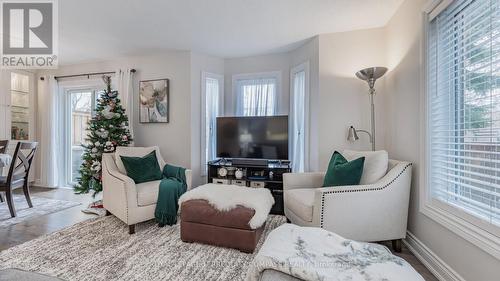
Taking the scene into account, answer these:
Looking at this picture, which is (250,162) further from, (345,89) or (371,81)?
(371,81)

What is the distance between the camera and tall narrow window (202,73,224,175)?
3975mm

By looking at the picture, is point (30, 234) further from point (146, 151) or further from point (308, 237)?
point (308, 237)

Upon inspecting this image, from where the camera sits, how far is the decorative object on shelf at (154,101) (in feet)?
12.9

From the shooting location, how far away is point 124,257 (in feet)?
6.72

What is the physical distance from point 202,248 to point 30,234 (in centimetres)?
192

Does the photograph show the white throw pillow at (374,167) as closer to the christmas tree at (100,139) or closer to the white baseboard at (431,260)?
the white baseboard at (431,260)

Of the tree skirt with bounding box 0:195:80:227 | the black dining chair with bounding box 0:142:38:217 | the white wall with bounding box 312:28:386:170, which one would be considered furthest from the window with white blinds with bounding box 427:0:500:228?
the black dining chair with bounding box 0:142:38:217

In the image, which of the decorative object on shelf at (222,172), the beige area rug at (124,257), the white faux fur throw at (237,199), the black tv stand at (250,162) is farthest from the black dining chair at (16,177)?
the black tv stand at (250,162)

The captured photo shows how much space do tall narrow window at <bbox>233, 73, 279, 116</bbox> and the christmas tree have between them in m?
1.92

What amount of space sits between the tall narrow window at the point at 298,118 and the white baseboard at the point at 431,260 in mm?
1535

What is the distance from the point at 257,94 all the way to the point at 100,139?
255 centimetres

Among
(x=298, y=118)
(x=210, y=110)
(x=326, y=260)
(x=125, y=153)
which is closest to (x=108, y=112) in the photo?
(x=125, y=153)

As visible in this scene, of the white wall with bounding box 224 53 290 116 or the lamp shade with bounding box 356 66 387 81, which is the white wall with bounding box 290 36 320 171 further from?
the lamp shade with bounding box 356 66 387 81

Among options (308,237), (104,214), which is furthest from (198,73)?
(308,237)
